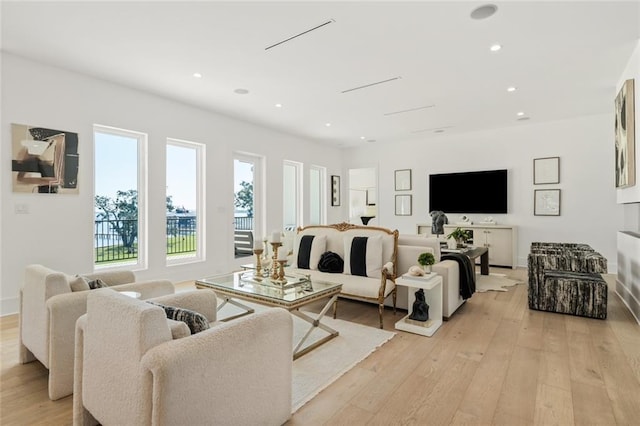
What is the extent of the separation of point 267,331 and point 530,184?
659 centimetres

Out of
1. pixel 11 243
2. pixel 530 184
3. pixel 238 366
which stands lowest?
pixel 238 366

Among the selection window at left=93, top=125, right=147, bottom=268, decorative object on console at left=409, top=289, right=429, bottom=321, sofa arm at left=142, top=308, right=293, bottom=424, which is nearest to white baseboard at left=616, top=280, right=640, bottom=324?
decorative object on console at left=409, top=289, right=429, bottom=321

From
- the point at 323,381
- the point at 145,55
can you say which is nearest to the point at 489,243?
the point at 323,381

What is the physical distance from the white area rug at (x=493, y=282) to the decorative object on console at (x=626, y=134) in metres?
1.90

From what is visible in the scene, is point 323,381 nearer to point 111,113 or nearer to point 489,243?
point 111,113

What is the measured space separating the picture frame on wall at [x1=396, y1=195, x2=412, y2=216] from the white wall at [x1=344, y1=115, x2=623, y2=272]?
12 centimetres

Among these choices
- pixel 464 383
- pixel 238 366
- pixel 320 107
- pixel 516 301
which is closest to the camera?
pixel 238 366

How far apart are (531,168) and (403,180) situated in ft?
8.52

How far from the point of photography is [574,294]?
345 centimetres

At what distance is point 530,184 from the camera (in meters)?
6.38

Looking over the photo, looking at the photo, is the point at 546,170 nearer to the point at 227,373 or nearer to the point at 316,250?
the point at 316,250

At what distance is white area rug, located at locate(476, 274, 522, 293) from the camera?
15.3 ft

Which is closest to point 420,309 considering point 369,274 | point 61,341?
point 369,274

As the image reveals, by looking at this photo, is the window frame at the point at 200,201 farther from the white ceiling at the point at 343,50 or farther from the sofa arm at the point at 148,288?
the sofa arm at the point at 148,288
